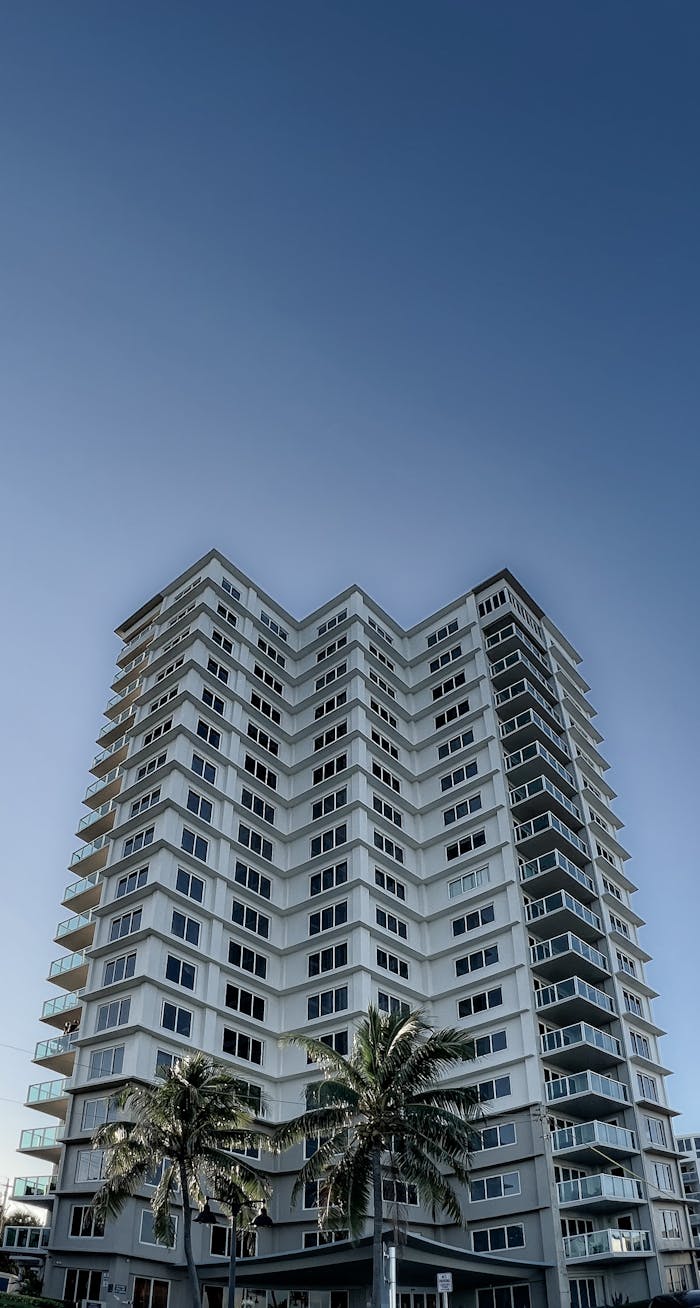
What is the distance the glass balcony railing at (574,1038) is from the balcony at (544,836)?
10812 mm

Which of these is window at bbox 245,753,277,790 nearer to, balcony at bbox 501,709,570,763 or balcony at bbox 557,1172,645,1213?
balcony at bbox 501,709,570,763

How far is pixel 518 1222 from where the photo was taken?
1694 inches

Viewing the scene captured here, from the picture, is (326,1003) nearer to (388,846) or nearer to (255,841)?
(388,846)

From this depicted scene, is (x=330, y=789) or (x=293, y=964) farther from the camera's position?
(x=330, y=789)

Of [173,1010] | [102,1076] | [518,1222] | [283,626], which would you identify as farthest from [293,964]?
[283,626]

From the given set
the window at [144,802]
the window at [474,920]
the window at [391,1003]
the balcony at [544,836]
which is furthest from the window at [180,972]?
the balcony at [544,836]

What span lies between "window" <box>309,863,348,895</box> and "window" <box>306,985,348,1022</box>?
19.7 feet

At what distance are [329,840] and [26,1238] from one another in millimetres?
25584

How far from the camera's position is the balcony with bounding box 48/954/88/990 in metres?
52.0

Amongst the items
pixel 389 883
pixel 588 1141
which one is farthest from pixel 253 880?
pixel 588 1141

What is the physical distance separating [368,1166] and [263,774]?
101ft

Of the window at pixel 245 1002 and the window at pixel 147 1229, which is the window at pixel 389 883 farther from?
the window at pixel 147 1229

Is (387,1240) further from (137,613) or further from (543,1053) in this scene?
(137,613)

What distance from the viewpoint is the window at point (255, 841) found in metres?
56.6
